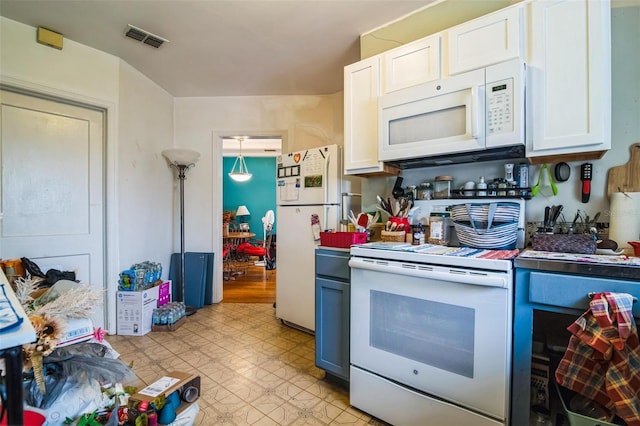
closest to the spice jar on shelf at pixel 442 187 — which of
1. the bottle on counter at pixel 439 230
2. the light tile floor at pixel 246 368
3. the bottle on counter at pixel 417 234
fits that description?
the bottle on counter at pixel 439 230

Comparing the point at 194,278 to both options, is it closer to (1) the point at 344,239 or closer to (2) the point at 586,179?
(1) the point at 344,239

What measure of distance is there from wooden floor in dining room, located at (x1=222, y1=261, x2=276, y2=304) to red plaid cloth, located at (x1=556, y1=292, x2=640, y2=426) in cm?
324

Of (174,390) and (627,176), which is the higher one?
(627,176)

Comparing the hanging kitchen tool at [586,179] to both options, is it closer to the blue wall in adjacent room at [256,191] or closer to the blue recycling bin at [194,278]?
the blue recycling bin at [194,278]

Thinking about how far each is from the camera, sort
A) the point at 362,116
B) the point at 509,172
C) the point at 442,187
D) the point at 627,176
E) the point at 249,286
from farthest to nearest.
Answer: the point at 249,286, the point at 362,116, the point at 442,187, the point at 509,172, the point at 627,176

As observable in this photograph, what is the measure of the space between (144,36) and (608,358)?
340 centimetres

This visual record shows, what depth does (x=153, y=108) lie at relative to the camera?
3.38 m

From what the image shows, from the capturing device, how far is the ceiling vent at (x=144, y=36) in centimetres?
236

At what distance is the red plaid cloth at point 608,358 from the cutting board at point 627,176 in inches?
30.8

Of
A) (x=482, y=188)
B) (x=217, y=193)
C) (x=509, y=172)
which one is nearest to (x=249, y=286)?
(x=217, y=193)

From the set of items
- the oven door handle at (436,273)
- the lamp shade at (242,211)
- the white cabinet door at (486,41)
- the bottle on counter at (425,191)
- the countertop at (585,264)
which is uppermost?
the white cabinet door at (486,41)

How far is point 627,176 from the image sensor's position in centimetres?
149

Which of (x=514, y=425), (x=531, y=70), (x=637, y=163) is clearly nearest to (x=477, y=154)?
(x=531, y=70)

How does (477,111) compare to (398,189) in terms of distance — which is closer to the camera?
(477,111)
